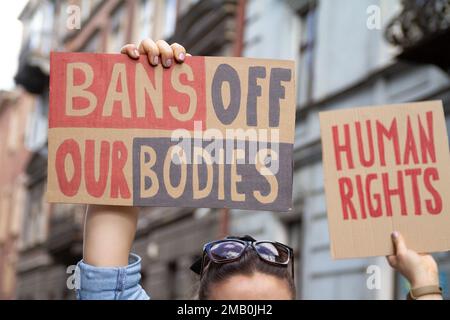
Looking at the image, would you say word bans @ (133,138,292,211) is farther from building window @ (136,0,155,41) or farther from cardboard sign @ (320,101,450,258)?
building window @ (136,0,155,41)

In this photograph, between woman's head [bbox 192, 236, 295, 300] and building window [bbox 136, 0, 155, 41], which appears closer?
woman's head [bbox 192, 236, 295, 300]

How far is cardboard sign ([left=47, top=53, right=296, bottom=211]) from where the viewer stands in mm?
2117

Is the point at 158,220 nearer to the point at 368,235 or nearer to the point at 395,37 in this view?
the point at 395,37

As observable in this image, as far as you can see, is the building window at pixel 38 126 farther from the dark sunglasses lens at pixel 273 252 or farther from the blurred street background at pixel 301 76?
the dark sunglasses lens at pixel 273 252

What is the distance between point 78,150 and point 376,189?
2.80ft

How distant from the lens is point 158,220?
14.5 meters

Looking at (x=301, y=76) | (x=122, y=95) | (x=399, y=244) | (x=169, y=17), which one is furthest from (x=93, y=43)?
(x=399, y=244)

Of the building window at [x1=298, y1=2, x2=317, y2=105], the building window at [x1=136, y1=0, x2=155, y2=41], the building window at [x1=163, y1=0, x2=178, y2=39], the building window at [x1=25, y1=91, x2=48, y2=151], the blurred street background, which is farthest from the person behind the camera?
the building window at [x1=25, y1=91, x2=48, y2=151]

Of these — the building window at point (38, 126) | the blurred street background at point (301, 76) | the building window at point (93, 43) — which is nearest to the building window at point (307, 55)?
the blurred street background at point (301, 76)

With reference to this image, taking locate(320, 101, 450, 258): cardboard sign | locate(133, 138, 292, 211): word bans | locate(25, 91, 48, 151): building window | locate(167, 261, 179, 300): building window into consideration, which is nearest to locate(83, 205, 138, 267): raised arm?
locate(133, 138, 292, 211): word bans

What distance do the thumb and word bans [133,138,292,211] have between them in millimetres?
312

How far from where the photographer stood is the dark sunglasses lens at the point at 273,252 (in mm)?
2082
